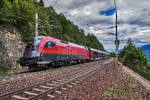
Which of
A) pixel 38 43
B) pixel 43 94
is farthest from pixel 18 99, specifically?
pixel 38 43

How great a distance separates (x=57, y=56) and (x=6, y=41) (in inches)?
303

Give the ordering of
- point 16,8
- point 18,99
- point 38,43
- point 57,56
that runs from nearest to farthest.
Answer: point 18,99
point 38,43
point 57,56
point 16,8

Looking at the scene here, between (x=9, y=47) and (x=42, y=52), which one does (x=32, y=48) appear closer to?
(x=42, y=52)

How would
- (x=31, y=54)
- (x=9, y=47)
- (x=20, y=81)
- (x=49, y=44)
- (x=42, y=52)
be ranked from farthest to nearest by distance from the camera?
1. (x=9, y=47)
2. (x=49, y=44)
3. (x=42, y=52)
4. (x=31, y=54)
5. (x=20, y=81)

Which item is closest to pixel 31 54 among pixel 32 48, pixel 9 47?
pixel 32 48

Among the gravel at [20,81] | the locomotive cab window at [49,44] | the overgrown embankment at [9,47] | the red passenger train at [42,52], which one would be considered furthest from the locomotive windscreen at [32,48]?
the overgrown embankment at [9,47]

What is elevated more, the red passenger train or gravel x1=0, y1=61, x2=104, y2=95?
the red passenger train

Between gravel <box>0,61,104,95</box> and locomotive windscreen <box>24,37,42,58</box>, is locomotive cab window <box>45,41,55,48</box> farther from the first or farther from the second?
gravel <box>0,61,104,95</box>

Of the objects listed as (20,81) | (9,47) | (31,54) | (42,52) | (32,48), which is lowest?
(20,81)

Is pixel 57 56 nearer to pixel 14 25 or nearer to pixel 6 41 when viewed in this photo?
pixel 6 41

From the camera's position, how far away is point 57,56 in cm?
1516

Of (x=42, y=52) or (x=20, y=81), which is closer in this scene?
(x=20, y=81)

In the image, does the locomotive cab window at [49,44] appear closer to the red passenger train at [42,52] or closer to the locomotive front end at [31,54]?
the red passenger train at [42,52]

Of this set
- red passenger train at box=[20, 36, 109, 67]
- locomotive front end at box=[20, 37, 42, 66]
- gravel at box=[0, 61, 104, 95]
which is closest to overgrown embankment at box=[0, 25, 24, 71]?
locomotive front end at box=[20, 37, 42, 66]
